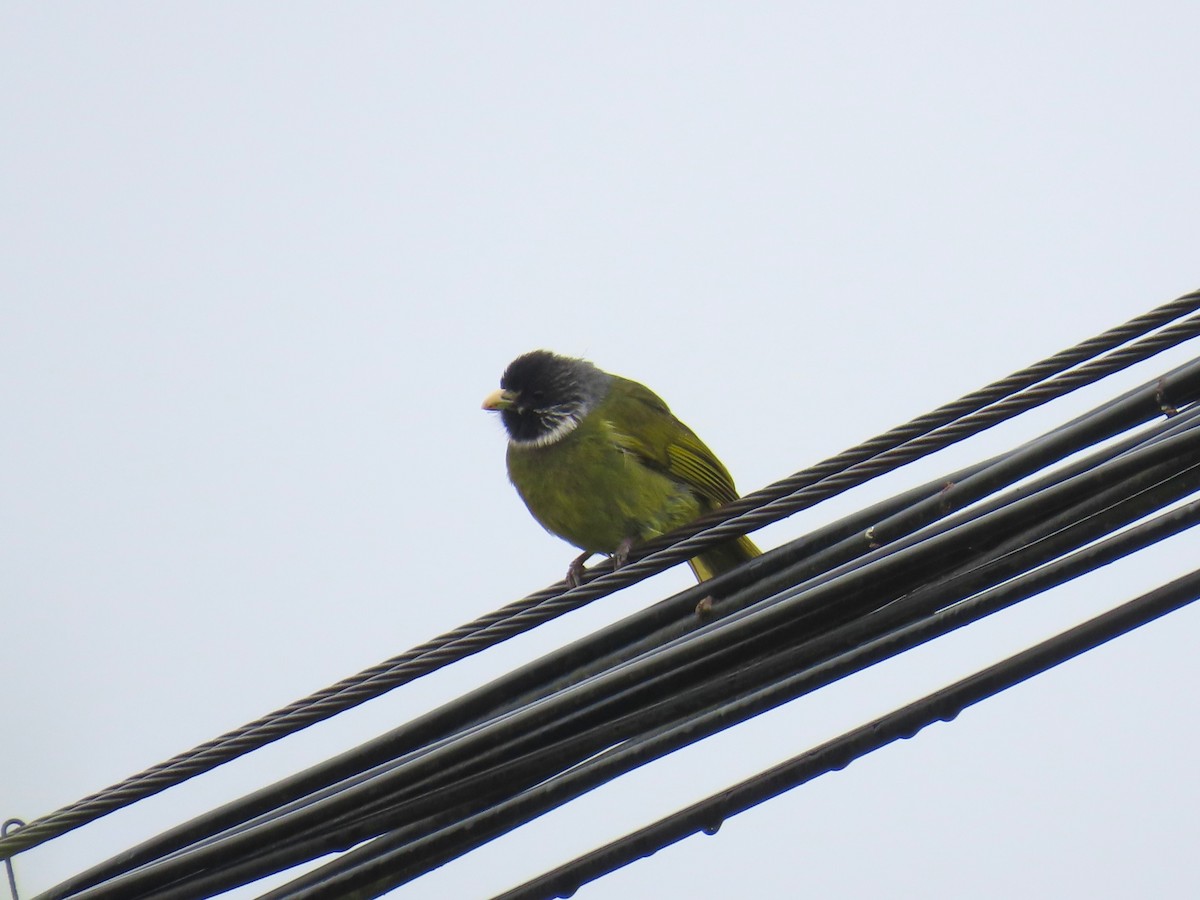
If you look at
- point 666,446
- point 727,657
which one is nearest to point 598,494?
point 666,446

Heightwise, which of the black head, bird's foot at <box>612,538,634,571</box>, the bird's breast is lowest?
bird's foot at <box>612,538,634,571</box>

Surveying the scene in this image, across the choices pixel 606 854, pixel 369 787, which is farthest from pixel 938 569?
pixel 369 787

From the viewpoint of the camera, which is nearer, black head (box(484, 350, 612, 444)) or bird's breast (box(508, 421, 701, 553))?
bird's breast (box(508, 421, 701, 553))

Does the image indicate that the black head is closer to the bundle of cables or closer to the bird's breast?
the bird's breast

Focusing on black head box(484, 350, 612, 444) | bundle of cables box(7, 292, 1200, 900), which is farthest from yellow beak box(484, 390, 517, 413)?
bundle of cables box(7, 292, 1200, 900)

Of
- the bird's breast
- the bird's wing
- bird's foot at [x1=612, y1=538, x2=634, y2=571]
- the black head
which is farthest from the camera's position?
the black head

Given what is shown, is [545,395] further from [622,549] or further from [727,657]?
[727,657]

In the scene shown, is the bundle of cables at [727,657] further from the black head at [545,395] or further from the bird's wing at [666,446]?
the black head at [545,395]
